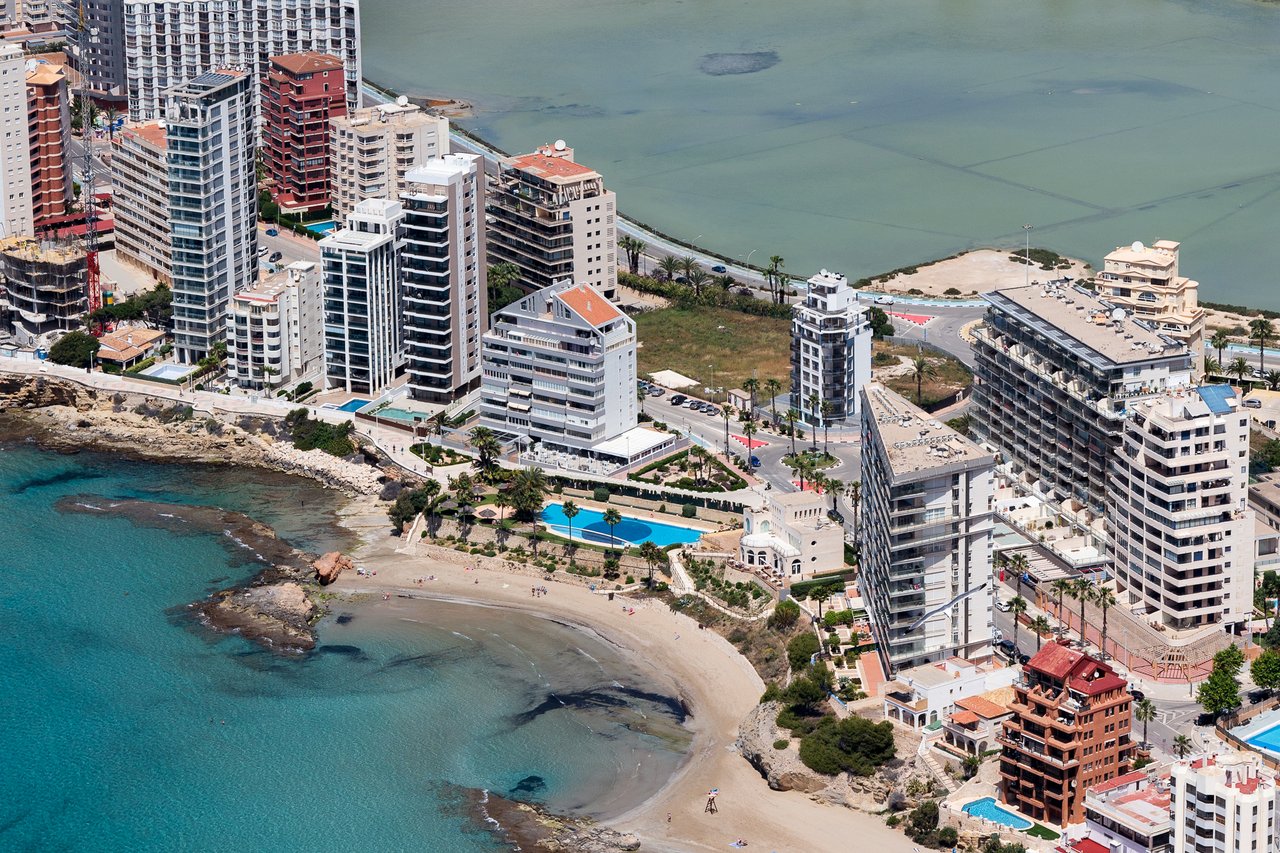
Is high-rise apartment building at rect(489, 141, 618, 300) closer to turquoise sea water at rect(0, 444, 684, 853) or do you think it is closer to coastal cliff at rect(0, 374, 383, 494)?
coastal cliff at rect(0, 374, 383, 494)

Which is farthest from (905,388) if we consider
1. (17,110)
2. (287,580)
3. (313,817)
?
(17,110)

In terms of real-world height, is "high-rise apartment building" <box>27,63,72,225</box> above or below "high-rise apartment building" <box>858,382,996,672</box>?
above

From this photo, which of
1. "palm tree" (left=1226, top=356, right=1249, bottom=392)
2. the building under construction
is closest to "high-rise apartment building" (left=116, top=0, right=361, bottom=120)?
Result: the building under construction

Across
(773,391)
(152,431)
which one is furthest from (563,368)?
(152,431)

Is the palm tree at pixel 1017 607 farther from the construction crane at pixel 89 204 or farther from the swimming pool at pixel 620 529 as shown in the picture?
the construction crane at pixel 89 204

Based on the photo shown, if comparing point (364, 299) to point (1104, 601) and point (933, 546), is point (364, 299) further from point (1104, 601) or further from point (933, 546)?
point (1104, 601)

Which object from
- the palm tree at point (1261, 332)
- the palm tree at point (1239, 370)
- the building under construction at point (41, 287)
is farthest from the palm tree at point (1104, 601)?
the building under construction at point (41, 287)
